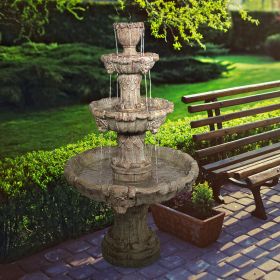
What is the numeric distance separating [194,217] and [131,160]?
41.6 inches

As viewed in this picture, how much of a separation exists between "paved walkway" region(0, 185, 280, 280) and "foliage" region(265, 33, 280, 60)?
52.9 ft

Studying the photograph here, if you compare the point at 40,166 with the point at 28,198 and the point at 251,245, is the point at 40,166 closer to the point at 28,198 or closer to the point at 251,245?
the point at 28,198

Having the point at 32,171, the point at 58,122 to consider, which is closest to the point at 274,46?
the point at 58,122

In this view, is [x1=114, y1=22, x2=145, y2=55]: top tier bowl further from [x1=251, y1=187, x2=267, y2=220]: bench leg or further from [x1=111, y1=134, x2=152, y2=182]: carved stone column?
[x1=251, y1=187, x2=267, y2=220]: bench leg

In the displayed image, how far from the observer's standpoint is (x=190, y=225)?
602 cm

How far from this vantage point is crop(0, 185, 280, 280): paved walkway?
18.2 ft

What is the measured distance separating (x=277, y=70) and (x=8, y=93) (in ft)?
33.2

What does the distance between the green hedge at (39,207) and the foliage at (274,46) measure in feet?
54.2

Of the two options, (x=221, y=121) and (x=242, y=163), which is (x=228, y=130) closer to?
(x=221, y=121)

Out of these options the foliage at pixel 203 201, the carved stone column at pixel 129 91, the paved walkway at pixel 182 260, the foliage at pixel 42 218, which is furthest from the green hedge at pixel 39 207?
the carved stone column at pixel 129 91

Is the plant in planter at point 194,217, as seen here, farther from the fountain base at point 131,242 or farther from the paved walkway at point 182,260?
the fountain base at point 131,242

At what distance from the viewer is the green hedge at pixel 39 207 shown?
5805 mm

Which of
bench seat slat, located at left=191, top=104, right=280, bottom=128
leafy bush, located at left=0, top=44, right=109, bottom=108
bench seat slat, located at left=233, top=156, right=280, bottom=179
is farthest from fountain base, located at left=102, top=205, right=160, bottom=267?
leafy bush, located at left=0, top=44, right=109, bottom=108

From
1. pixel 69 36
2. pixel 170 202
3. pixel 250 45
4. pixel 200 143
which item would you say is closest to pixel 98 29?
pixel 69 36
